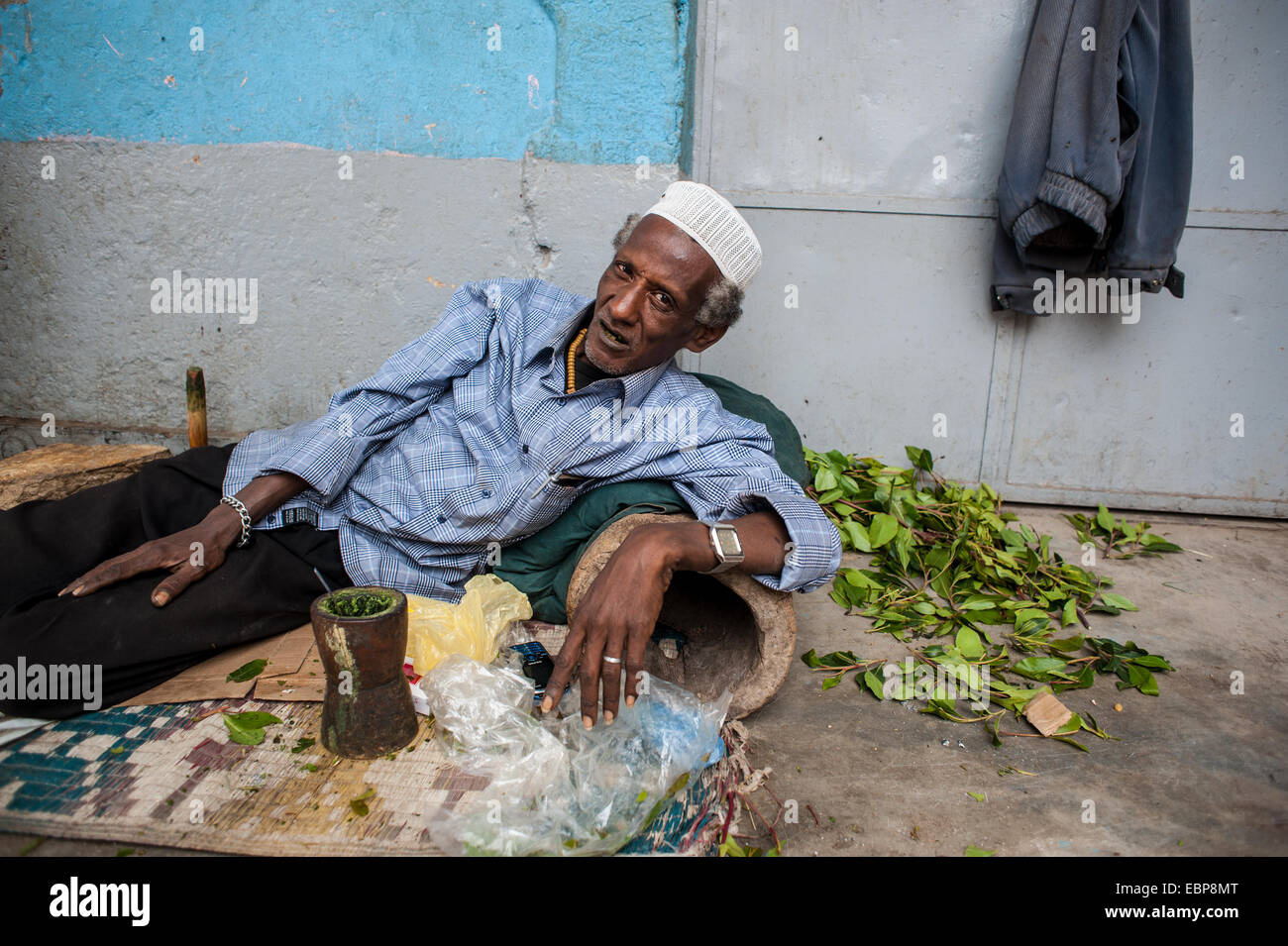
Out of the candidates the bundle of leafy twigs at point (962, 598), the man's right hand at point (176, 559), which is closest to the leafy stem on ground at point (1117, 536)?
the bundle of leafy twigs at point (962, 598)

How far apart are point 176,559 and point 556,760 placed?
→ 114 cm

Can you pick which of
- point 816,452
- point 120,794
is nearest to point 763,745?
point 120,794

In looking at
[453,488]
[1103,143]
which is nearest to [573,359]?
[453,488]

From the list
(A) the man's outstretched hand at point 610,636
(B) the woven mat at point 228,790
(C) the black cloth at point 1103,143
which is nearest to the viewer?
(B) the woven mat at point 228,790

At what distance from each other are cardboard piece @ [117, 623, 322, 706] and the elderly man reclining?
4cm

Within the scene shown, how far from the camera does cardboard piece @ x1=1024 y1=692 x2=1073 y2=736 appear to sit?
2.22m

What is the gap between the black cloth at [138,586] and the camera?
1916 millimetres

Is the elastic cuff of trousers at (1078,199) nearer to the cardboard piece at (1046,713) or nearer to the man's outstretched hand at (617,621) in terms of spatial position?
the cardboard piece at (1046,713)

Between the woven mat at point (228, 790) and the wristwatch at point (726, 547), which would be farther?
the wristwatch at point (726, 547)

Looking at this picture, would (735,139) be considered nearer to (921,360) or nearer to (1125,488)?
(921,360)

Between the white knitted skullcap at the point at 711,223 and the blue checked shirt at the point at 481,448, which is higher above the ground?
the white knitted skullcap at the point at 711,223
